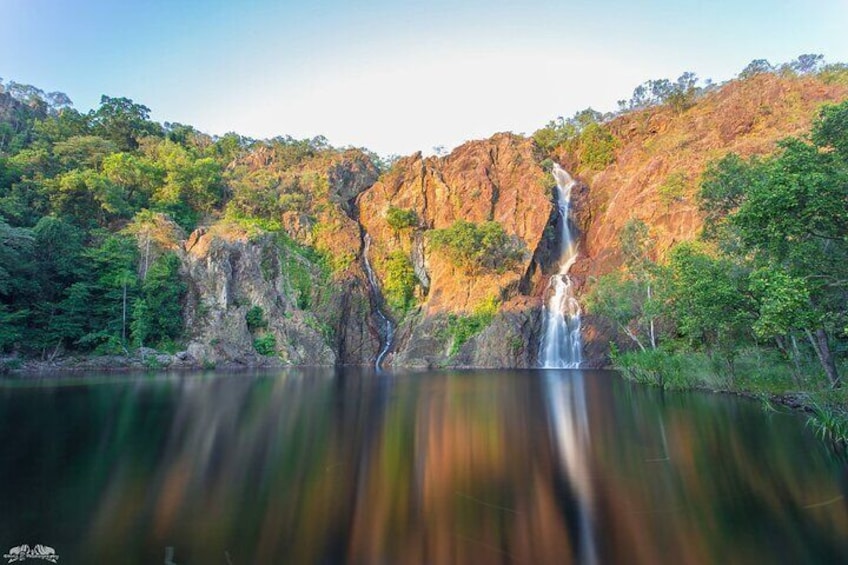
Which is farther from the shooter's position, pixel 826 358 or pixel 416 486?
pixel 826 358

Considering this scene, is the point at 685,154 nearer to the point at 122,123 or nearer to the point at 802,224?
the point at 802,224

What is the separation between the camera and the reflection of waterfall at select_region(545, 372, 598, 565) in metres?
5.96

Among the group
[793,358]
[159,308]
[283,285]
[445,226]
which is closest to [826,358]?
[793,358]

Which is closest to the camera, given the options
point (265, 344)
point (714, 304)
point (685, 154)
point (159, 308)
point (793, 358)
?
point (714, 304)

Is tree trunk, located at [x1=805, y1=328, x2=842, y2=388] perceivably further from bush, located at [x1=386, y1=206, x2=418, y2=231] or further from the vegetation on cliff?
bush, located at [x1=386, y1=206, x2=418, y2=231]

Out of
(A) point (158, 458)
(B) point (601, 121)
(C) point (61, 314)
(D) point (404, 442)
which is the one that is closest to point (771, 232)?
(D) point (404, 442)

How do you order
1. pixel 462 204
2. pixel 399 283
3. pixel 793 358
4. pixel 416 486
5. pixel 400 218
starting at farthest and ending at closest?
1. pixel 462 204
2. pixel 400 218
3. pixel 399 283
4. pixel 793 358
5. pixel 416 486

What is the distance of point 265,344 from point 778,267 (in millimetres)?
39479

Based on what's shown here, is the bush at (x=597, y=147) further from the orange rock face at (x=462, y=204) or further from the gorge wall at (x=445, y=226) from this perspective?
the orange rock face at (x=462, y=204)

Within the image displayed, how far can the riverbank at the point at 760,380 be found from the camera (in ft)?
38.8

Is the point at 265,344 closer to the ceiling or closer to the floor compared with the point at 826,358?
closer to the ceiling

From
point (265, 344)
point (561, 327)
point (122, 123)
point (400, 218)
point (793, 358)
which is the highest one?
point (122, 123)

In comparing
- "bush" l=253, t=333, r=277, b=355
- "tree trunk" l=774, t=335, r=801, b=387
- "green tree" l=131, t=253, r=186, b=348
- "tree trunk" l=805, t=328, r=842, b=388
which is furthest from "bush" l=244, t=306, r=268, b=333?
"tree trunk" l=805, t=328, r=842, b=388

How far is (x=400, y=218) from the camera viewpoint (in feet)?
181
